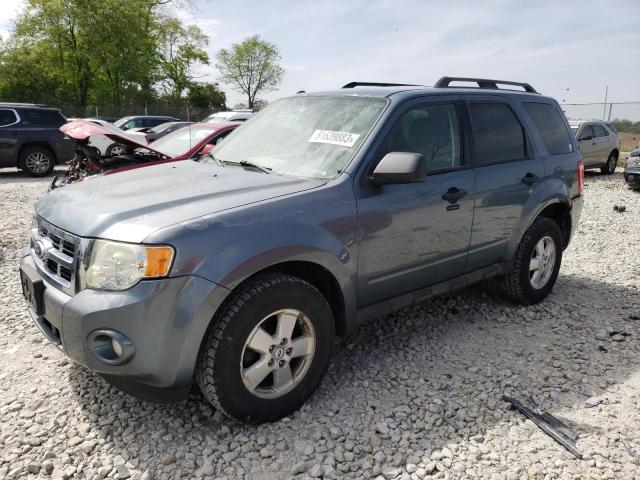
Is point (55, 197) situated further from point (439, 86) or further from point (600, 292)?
point (600, 292)

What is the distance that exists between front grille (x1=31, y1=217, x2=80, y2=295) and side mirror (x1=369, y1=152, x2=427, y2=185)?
1604 mm

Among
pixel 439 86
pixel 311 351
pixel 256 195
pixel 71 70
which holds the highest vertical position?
pixel 71 70

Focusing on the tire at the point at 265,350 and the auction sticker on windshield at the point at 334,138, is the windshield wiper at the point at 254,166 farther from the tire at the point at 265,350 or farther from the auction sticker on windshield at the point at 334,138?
the tire at the point at 265,350

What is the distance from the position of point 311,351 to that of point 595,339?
2.44 metres

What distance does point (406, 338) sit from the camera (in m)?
3.73

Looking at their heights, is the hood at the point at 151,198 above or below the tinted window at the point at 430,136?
below

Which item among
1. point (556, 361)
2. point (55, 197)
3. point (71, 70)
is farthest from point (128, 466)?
point (71, 70)

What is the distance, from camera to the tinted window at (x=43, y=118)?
12172 millimetres

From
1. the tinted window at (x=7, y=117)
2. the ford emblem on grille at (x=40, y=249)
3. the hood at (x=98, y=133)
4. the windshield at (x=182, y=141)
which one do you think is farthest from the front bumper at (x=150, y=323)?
the tinted window at (x=7, y=117)

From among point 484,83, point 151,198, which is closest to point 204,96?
point 484,83

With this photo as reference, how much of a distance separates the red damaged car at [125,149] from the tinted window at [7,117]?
6.55 metres

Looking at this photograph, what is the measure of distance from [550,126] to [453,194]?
1702 millimetres

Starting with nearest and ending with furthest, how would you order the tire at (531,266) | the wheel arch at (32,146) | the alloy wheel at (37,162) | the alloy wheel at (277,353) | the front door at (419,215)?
the alloy wheel at (277,353) → the front door at (419,215) → the tire at (531,266) → the wheel arch at (32,146) → the alloy wheel at (37,162)

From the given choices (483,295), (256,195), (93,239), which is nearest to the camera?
(93,239)
